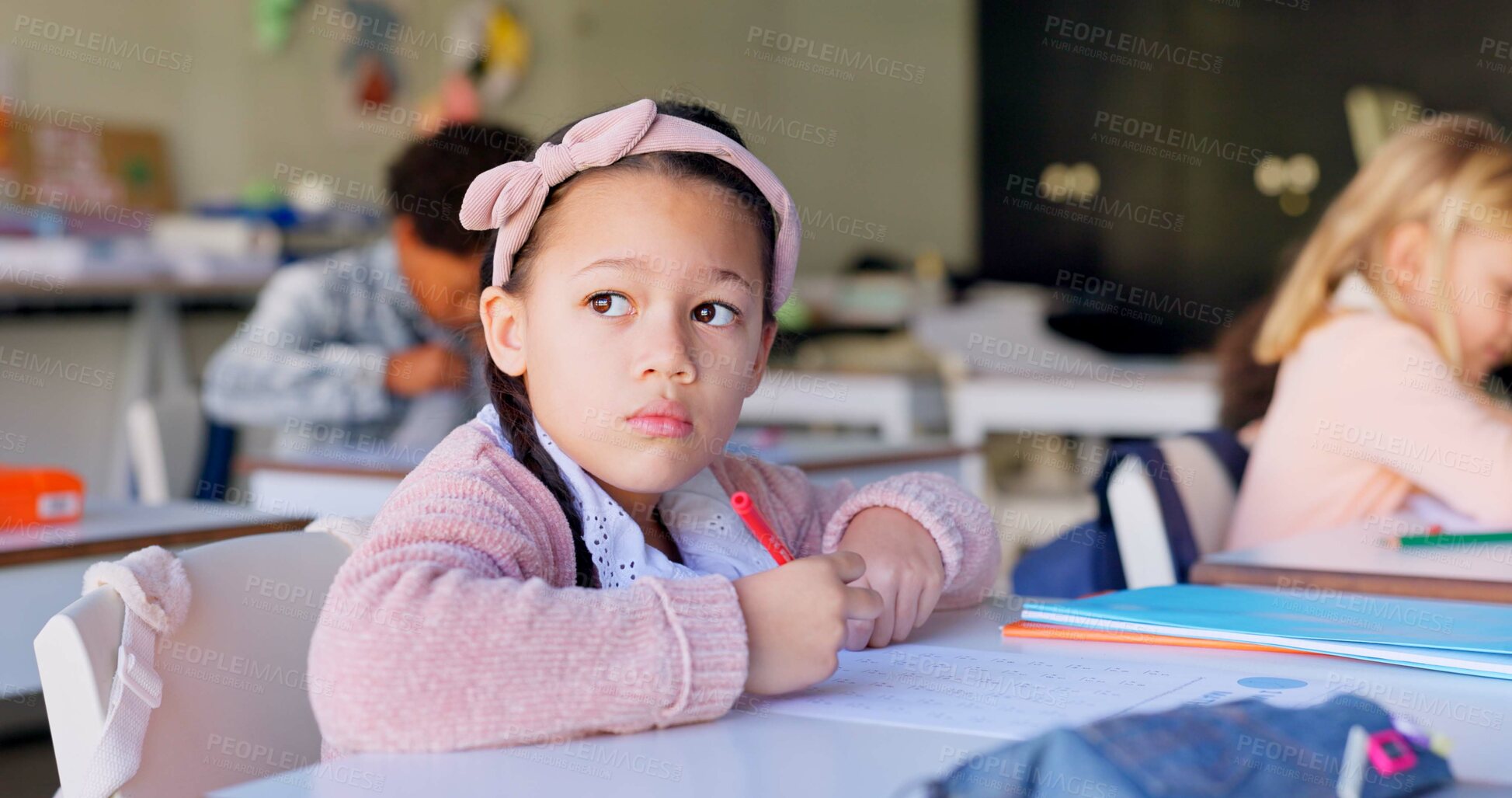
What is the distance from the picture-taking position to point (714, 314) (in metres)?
0.87

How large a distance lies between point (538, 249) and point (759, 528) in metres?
0.22

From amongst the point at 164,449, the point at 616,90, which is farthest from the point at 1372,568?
the point at 616,90

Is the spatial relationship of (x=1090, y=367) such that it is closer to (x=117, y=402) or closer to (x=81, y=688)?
(x=117, y=402)

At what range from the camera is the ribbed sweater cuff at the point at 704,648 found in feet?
2.18

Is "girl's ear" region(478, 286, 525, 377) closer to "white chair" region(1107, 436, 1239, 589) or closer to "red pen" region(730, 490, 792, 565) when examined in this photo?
"red pen" region(730, 490, 792, 565)

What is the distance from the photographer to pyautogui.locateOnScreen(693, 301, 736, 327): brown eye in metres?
0.86

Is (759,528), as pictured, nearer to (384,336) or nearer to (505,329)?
(505,329)

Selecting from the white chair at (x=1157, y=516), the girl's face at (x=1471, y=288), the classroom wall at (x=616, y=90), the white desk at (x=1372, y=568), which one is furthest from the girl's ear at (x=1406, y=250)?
the classroom wall at (x=616, y=90)

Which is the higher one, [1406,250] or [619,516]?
[1406,250]

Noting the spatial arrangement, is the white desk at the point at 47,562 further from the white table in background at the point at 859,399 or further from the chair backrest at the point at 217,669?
the white table in background at the point at 859,399

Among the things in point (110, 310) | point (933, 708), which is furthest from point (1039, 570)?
point (110, 310)

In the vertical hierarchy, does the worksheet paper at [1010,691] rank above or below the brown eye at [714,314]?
below

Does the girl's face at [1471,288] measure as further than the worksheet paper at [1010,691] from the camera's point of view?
Yes

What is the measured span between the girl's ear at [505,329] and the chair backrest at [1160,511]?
2.68 feet
